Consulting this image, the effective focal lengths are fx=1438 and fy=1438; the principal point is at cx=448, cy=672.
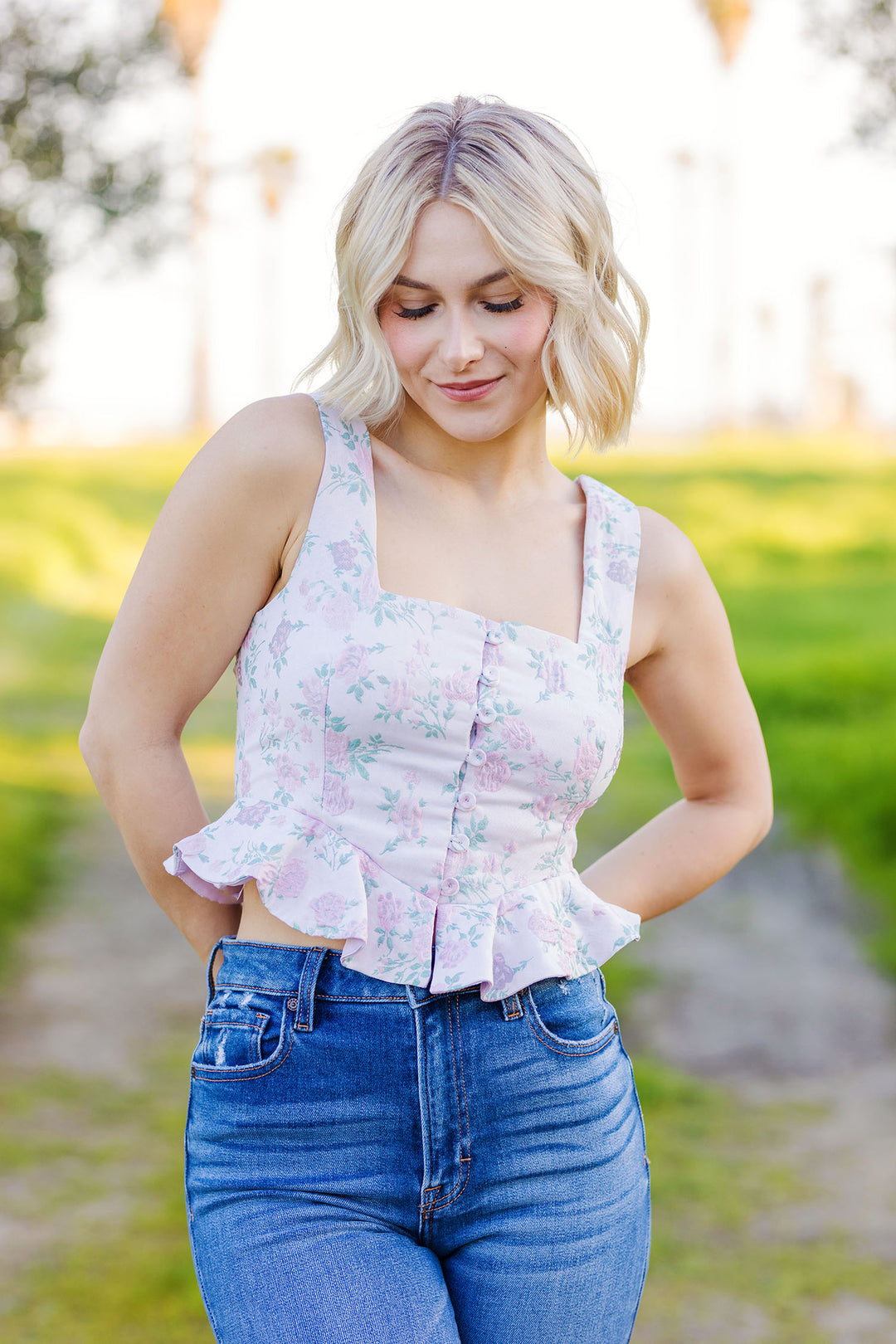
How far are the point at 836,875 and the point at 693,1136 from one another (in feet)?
8.48

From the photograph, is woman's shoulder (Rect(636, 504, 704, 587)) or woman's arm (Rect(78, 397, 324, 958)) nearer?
woman's arm (Rect(78, 397, 324, 958))

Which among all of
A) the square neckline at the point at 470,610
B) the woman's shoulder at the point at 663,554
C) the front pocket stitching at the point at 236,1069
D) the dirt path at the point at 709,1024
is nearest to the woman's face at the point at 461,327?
the square neckline at the point at 470,610

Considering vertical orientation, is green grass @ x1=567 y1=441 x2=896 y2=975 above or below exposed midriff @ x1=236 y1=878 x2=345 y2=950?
below

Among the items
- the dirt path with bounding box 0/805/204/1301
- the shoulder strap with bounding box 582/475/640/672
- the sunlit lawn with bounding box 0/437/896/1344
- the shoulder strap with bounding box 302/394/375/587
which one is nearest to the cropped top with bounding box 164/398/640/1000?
the shoulder strap with bounding box 302/394/375/587

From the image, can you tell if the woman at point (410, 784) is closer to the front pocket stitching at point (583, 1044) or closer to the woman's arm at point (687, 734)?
the front pocket stitching at point (583, 1044)

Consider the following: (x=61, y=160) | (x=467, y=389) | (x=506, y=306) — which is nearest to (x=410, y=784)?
(x=467, y=389)

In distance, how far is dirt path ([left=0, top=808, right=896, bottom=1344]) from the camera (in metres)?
3.94

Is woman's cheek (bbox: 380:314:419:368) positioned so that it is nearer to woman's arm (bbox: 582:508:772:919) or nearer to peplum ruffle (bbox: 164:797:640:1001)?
woman's arm (bbox: 582:508:772:919)

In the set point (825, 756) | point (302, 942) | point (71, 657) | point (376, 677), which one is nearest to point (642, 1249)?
point (302, 942)

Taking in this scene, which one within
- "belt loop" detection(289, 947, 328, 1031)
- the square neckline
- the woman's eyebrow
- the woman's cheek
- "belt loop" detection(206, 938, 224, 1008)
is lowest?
"belt loop" detection(206, 938, 224, 1008)

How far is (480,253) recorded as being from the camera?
176 cm

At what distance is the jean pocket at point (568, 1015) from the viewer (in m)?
1.72

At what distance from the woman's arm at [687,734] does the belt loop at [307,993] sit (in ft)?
2.13

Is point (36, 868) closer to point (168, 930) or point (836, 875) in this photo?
point (168, 930)
